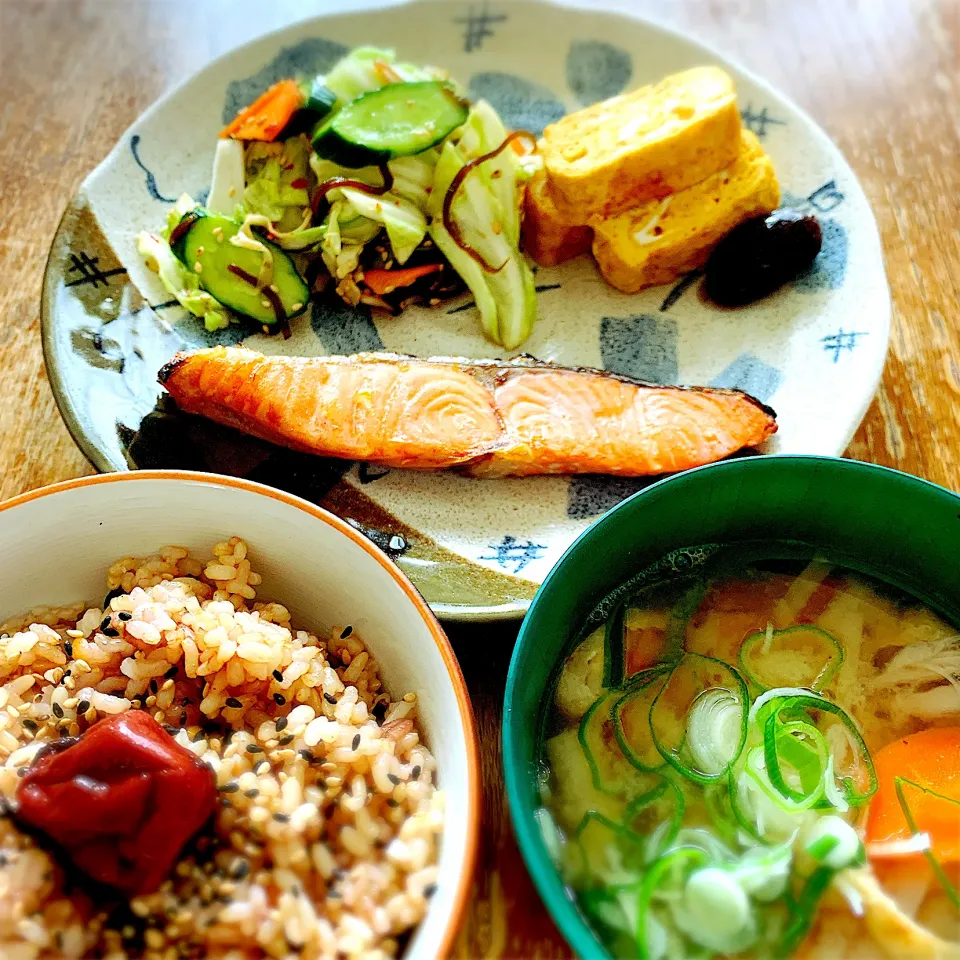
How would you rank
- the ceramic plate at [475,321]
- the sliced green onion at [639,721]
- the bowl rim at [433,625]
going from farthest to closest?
1. the ceramic plate at [475,321]
2. the sliced green onion at [639,721]
3. the bowl rim at [433,625]

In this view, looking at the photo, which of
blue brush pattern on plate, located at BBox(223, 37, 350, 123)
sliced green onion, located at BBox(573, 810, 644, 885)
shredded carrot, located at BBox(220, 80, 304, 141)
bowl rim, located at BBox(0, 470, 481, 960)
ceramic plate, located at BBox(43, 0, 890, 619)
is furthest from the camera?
blue brush pattern on plate, located at BBox(223, 37, 350, 123)

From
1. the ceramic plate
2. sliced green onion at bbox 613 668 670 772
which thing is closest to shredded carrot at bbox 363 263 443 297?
the ceramic plate

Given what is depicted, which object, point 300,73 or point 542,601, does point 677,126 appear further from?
point 542,601

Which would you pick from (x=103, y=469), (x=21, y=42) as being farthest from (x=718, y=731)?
(x=21, y=42)

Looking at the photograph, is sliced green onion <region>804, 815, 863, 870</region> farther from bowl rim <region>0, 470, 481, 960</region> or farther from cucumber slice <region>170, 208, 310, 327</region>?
cucumber slice <region>170, 208, 310, 327</region>

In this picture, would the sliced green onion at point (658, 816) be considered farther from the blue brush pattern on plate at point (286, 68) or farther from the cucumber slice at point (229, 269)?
the blue brush pattern on plate at point (286, 68)

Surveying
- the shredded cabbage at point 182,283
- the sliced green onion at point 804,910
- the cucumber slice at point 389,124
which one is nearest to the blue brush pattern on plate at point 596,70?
the cucumber slice at point 389,124
